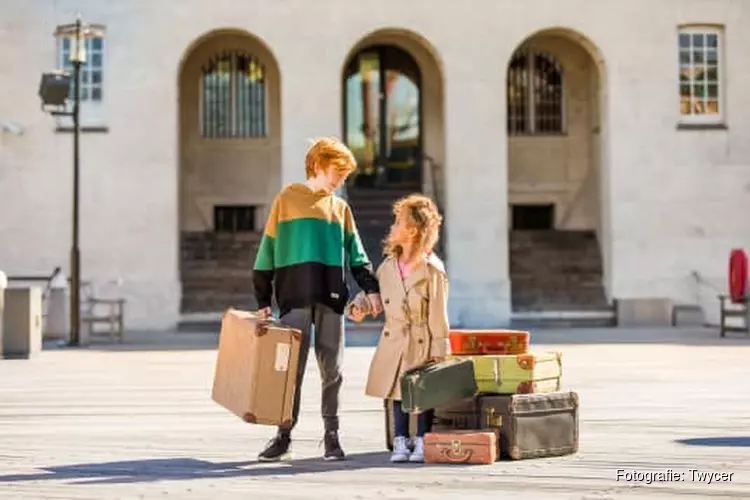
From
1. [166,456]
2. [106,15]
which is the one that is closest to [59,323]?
[106,15]

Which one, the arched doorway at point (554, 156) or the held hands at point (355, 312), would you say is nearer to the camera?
the held hands at point (355, 312)

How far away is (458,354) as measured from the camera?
9180 millimetres

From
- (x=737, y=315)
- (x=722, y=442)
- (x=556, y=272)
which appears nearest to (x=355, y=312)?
(x=722, y=442)

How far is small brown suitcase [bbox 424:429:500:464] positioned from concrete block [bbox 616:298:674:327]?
61.0 ft

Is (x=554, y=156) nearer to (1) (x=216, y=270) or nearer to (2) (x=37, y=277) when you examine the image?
(1) (x=216, y=270)

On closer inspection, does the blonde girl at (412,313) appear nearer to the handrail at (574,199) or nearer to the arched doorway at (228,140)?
the arched doorway at (228,140)

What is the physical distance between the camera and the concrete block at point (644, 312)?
2650 cm

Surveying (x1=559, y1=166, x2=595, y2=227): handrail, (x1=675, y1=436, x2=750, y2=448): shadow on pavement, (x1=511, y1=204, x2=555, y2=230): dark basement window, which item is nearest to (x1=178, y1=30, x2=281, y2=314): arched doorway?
(x1=511, y1=204, x2=555, y2=230): dark basement window

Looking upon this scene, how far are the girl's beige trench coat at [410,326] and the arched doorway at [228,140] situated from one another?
19.6 meters

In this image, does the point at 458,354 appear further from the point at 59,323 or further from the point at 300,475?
the point at 59,323

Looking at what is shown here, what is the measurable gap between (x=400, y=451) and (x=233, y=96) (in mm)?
21593

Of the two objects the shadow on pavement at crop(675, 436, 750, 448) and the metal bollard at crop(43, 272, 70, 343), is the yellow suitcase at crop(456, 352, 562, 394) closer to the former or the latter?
the shadow on pavement at crop(675, 436, 750, 448)

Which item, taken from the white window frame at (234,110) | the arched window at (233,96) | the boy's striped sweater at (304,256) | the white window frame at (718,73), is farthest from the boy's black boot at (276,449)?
the arched window at (233,96)

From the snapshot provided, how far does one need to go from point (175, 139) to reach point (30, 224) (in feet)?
10.5
